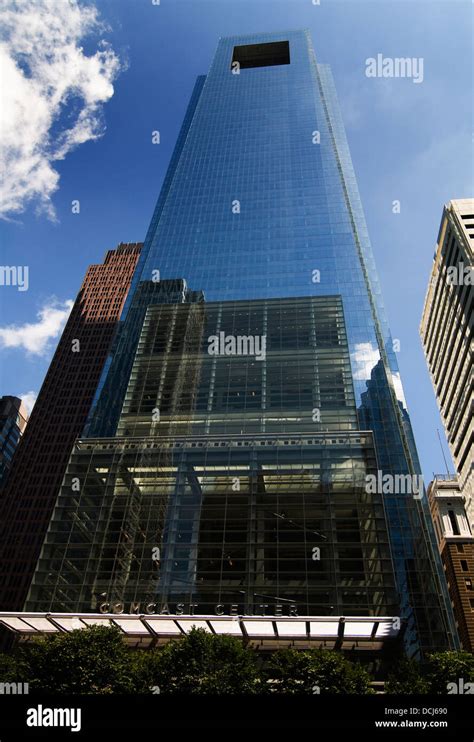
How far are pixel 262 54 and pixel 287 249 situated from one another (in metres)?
80.9

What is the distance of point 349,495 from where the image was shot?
4159cm

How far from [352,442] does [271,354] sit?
15789mm

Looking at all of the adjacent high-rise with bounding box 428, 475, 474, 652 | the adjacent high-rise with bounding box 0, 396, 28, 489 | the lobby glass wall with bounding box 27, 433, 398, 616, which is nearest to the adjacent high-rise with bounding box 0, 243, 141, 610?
the adjacent high-rise with bounding box 0, 396, 28, 489

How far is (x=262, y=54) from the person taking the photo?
416 feet

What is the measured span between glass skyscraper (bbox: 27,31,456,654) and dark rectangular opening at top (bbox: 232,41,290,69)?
14.4 meters

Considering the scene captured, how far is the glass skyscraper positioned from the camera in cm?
4372

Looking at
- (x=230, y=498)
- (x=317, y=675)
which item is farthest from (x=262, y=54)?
(x=317, y=675)

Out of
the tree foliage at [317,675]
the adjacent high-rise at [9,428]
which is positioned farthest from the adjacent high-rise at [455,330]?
the adjacent high-rise at [9,428]

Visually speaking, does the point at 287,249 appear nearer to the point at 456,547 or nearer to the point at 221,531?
the point at 221,531

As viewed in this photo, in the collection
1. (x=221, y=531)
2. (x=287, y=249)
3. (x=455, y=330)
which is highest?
(x=287, y=249)

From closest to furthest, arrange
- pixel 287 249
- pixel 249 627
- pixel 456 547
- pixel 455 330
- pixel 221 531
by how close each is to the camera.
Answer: pixel 249 627, pixel 221 531, pixel 287 249, pixel 455 330, pixel 456 547

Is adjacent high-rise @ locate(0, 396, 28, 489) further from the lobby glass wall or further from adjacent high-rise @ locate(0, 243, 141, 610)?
the lobby glass wall

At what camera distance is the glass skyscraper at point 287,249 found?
43719mm

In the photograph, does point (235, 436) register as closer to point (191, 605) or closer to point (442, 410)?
point (191, 605)
